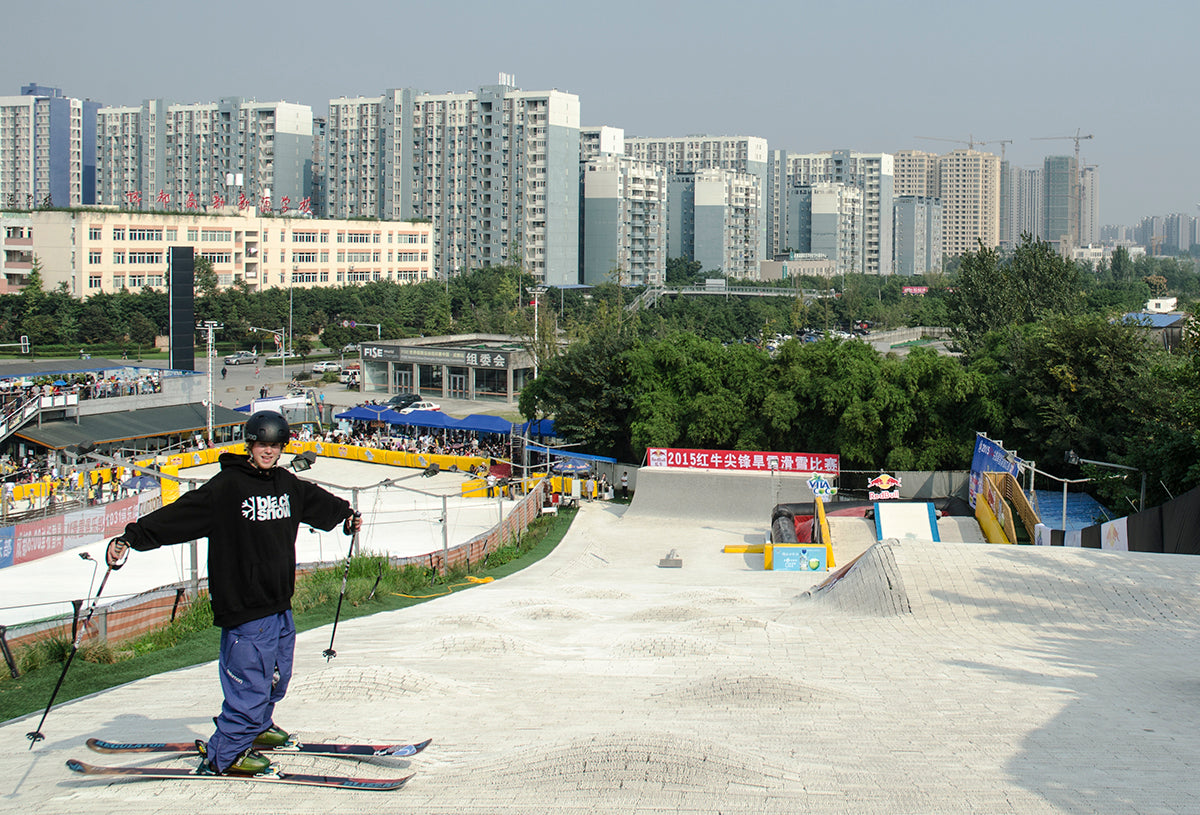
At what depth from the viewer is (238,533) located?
4.98 meters

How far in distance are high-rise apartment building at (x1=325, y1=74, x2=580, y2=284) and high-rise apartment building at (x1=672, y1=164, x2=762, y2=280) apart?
979 inches

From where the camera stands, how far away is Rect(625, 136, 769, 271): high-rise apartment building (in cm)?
14500

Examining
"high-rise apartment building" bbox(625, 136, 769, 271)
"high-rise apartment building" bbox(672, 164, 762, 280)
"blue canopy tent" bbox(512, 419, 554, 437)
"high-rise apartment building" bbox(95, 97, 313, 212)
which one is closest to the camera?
"blue canopy tent" bbox(512, 419, 554, 437)

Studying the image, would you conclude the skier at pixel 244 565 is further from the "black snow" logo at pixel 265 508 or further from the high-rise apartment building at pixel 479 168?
the high-rise apartment building at pixel 479 168

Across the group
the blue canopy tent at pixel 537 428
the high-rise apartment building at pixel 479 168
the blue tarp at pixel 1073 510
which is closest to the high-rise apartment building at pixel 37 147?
the high-rise apartment building at pixel 479 168

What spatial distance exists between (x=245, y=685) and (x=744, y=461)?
25.5 m

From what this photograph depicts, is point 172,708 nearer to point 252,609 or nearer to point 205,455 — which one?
point 252,609

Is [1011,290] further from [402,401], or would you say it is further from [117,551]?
[117,551]

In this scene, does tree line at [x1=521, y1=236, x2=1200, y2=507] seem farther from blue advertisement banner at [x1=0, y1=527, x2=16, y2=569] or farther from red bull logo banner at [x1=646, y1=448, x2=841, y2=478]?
blue advertisement banner at [x1=0, y1=527, x2=16, y2=569]

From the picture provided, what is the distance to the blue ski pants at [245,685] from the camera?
4.91 m

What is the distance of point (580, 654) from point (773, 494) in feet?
66.0

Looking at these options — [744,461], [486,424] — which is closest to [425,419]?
[486,424]

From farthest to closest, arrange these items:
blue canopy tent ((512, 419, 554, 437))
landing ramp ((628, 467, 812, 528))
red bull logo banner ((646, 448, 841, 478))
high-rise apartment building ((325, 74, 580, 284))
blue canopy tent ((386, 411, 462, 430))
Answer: high-rise apartment building ((325, 74, 580, 284)) → blue canopy tent ((386, 411, 462, 430)) → blue canopy tent ((512, 419, 554, 437)) → red bull logo banner ((646, 448, 841, 478)) → landing ramp ((628, 467, 812, 528))

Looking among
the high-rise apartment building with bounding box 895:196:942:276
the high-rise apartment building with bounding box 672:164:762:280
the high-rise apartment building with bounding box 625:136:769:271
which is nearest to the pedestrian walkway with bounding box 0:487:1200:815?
the high-rise apartment building with bounding box 672:164:762:280
